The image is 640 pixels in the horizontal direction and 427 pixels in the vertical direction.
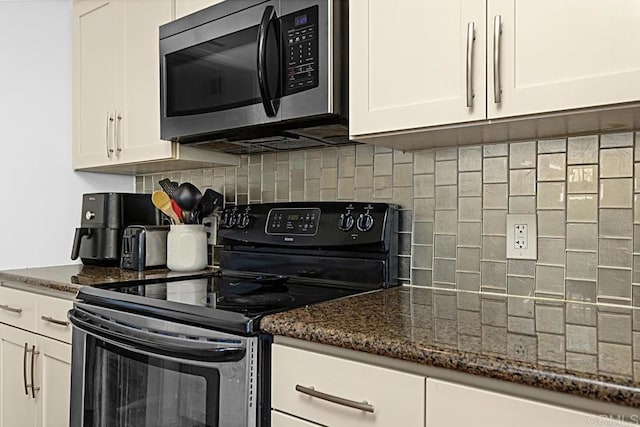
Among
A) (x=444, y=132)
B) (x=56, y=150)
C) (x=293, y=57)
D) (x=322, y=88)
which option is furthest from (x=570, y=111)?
(x=56, y=150)

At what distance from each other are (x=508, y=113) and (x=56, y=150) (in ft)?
6.67

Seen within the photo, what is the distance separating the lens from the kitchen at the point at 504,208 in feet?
3.06

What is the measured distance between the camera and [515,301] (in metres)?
1.30

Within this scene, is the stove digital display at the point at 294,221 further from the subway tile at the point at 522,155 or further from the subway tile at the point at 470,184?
the subway tile at the point at 522,155

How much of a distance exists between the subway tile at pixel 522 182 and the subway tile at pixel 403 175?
315 millimetres

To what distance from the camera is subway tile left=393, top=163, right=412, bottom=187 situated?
158cm

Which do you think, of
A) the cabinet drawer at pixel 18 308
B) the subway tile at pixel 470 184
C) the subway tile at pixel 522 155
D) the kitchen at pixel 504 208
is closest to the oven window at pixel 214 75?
the kitchen at pixel 504 208

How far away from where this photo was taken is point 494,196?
4.66ft

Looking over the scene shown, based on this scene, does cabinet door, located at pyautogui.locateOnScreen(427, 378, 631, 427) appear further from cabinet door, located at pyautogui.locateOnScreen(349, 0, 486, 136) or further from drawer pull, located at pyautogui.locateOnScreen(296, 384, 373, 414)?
cabinet door, located at pyautogui.locateOnScreen(349, 0, 486, 136)

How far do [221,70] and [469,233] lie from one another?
0.95 meters

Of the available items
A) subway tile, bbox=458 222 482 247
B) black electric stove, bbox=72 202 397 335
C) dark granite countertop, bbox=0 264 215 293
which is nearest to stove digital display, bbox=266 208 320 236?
black electric stove, bbox=72 202 397 335

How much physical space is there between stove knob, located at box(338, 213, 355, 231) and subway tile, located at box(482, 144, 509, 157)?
45 cm

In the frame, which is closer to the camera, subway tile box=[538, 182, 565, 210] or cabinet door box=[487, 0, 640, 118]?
cabinet door box=[487, 0, 640, 118]

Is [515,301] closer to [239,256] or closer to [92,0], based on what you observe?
[239,256]
